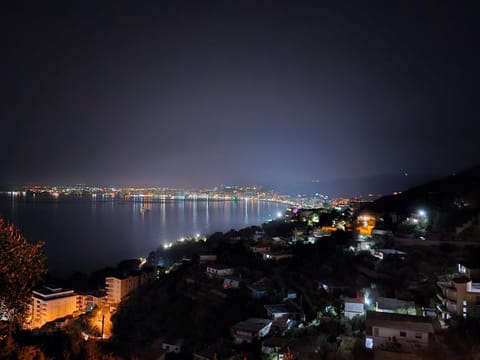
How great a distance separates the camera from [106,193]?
327 feet

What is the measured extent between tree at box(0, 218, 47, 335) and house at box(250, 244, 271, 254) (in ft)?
38.8

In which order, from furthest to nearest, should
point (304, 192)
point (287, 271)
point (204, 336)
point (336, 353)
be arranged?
point (304, 192) → point (287, 271) → point (204, 336) → point (336, 353)

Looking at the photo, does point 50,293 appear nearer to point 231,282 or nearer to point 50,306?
point 50,306

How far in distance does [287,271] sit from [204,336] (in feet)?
12.7

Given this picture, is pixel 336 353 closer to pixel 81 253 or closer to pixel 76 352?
pixel 76 352

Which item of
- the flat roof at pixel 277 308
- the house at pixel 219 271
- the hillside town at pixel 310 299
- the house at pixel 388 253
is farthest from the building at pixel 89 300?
the house at pixel 388 253

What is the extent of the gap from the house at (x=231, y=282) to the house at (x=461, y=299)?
19.3 feet

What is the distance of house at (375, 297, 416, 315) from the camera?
25.1ft

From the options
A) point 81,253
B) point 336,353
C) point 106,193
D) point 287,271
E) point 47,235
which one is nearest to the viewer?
point 336,353

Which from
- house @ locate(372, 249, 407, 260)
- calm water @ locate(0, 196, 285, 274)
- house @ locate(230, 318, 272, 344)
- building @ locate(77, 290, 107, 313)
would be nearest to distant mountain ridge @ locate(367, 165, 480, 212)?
house @ locate(372, 249, 407, 260)

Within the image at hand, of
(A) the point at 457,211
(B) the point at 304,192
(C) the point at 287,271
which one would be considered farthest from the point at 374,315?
(B) the point at 304,192

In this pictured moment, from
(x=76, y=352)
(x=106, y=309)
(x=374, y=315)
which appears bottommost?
(x=106, y=309)

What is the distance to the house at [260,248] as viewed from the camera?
15320 millimetres

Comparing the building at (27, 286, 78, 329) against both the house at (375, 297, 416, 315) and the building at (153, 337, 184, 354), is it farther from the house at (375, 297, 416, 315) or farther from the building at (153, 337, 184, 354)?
the house at (375, 297, 416, 315)
